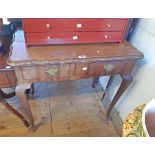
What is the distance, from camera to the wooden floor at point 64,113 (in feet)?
4.30

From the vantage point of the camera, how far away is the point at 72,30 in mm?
873

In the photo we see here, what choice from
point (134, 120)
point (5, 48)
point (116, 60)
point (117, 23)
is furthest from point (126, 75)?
point (5, 48)

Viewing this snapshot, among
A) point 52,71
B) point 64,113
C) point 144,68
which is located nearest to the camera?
point 52,71

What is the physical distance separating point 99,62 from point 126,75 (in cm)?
26

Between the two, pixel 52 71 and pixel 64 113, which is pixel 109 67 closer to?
pixel 52 71

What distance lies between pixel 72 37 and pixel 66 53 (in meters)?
0.12

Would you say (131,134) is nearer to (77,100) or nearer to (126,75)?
(126,75)

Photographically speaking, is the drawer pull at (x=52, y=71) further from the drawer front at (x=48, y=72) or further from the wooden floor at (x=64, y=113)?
the wooden floor at (x=64, y=113)

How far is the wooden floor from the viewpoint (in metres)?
1.31

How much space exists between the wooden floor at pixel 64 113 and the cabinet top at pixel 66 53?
0.75 m

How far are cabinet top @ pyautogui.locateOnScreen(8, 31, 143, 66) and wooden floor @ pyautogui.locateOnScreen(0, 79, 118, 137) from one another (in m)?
0.75

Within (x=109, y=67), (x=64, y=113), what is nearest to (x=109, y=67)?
(x=109, y=67)

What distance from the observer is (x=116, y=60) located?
2.91 feet

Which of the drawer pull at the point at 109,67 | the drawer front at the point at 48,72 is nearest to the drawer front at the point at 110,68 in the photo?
the drawer pull at the point at 109,67
